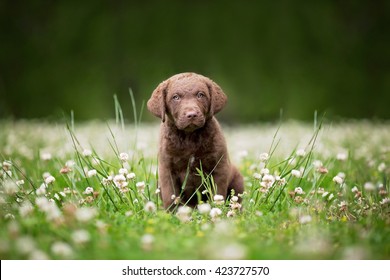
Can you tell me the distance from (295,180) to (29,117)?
10897mm

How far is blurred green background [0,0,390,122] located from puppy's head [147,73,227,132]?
10917 mm

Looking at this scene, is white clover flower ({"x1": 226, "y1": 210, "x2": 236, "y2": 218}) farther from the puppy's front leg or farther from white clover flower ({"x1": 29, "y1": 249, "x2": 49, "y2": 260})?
white clover flower ({"x1": 29, "y1": 249, "x2": 49, "y2": 260})

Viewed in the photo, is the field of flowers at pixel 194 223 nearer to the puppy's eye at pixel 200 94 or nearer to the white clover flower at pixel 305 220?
the white clover flower at pixel 305 220

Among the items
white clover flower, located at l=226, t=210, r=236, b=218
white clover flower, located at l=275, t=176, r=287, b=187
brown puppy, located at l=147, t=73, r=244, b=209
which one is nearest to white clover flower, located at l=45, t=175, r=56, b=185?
brown puppy, located at l=147, t=73, r=244, b=209

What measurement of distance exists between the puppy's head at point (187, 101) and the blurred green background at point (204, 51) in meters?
10.9

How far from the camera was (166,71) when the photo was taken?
667 inches

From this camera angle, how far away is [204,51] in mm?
17109

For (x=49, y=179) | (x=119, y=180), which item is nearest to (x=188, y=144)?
(x=119, y=180)

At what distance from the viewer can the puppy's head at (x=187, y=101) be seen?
173 inches

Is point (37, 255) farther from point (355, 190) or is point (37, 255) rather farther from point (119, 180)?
point (355, 190)

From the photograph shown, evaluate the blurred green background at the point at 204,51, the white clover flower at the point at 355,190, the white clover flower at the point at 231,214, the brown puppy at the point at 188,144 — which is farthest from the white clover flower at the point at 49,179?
the blurred green background at the point at 204,51

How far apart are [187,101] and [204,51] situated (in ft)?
42.3
